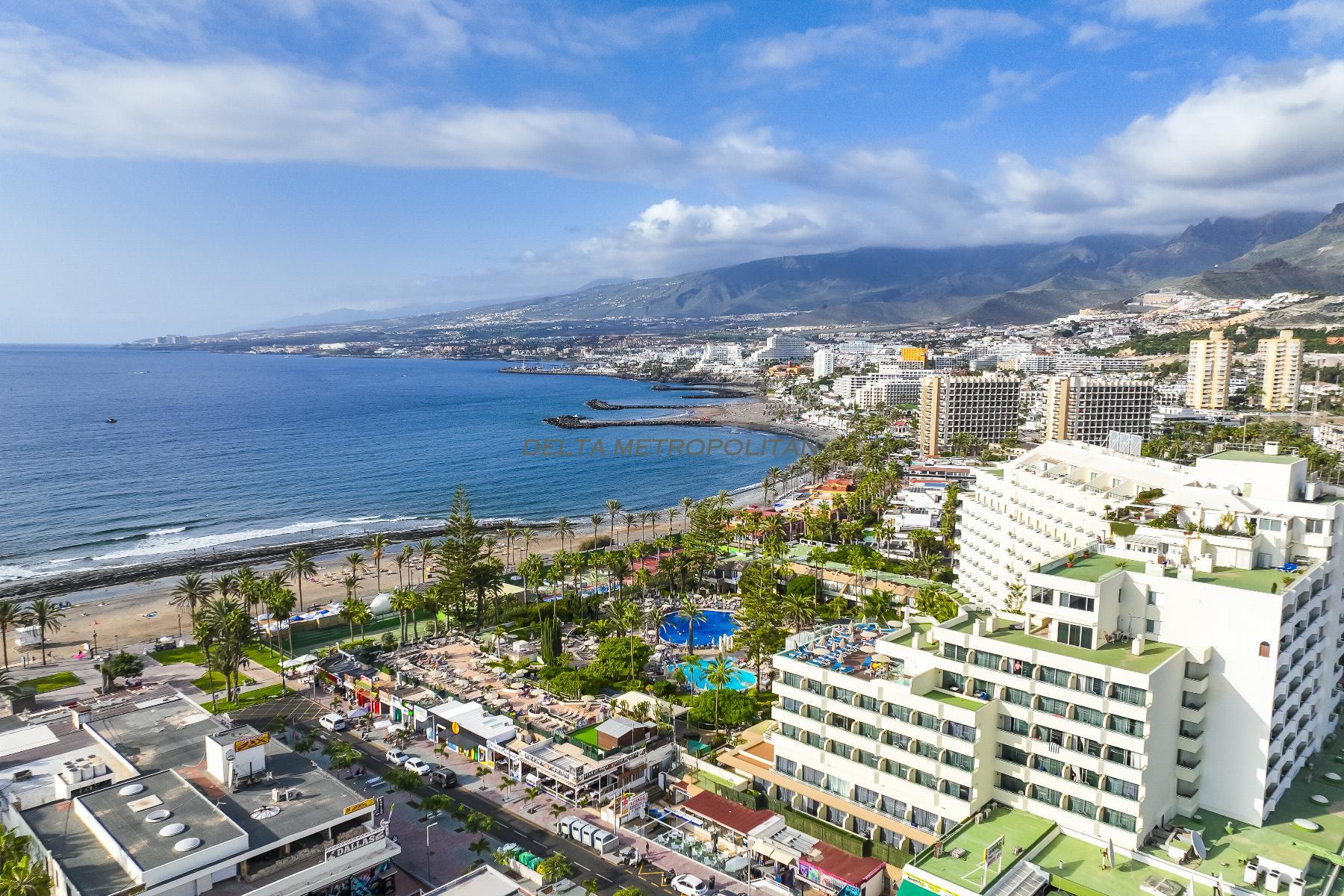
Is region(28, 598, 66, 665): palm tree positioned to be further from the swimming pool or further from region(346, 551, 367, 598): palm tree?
the swimming pool

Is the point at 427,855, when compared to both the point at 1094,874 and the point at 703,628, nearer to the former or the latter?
the point at 1094,874

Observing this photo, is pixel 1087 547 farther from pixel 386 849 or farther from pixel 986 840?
pixel 386 849

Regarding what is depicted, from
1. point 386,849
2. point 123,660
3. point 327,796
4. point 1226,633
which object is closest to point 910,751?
point 1226,633

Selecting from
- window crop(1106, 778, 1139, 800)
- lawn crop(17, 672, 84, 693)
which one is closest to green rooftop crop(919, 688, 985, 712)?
window crop(1106, 778, 1139, 800)

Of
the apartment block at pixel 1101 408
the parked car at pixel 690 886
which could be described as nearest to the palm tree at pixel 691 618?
the parked car at pixel 690 886

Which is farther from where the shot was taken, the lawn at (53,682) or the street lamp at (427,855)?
the lawn at (53,682)

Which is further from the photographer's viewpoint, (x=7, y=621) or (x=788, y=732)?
(x=7, y=621)

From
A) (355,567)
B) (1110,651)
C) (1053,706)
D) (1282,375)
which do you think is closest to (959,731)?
(1053,706)

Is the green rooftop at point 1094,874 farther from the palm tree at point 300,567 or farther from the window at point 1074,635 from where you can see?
the palm tree at point 300,567
